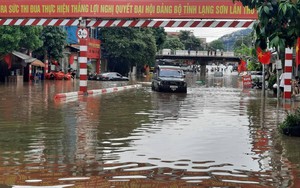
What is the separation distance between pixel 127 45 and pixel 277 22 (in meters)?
61.4

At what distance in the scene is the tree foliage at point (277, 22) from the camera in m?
9.35

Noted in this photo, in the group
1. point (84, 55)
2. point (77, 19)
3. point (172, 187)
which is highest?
point (77, 19)

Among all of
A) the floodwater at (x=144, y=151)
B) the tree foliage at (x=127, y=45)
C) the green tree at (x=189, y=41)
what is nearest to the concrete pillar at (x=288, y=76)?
the floodwater at (x=144, y=151)

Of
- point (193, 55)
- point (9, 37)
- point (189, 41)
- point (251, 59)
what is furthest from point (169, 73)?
point (189, 41)

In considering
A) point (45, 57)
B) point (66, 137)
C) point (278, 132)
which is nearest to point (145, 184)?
point (66, 137)

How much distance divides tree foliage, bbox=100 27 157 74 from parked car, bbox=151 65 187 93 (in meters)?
35.5

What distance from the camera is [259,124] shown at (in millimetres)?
15023

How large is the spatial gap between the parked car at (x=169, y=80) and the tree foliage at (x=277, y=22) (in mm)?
23661

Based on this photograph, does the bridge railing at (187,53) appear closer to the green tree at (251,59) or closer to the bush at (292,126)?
the green tree at (251,59)

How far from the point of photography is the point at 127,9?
90.7ft

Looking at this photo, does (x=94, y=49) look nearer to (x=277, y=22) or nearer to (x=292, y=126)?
(x=292, y=126)

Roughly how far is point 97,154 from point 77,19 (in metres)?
19.9

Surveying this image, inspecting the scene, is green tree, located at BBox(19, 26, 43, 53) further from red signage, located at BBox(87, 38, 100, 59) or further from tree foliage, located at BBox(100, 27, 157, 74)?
tree foliage, located at BBox(100, 27, 157, 74)

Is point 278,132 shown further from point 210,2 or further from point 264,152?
point 210,2
